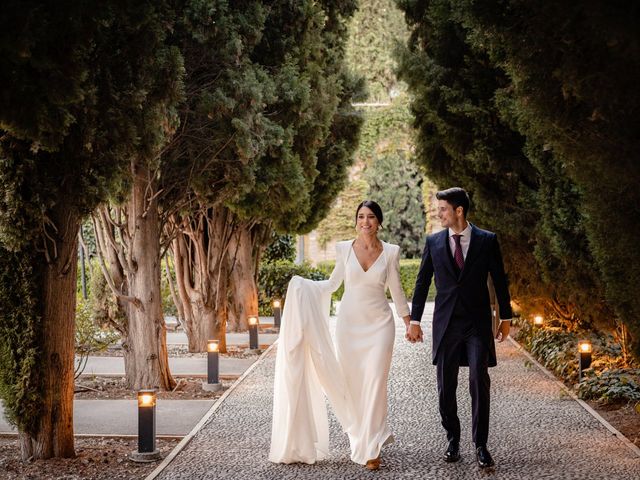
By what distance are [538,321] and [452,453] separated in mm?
7138

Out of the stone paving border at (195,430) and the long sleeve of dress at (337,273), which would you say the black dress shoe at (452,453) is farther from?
the stone paving border at (195,430)

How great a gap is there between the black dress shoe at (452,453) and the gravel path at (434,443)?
6 cm

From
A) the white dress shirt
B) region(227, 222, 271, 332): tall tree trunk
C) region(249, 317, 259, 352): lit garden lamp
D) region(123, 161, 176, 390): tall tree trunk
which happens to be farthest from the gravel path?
region(227, 222, 271, 332): tall tree trunk

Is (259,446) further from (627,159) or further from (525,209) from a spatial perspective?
(525,209)

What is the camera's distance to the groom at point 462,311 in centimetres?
617

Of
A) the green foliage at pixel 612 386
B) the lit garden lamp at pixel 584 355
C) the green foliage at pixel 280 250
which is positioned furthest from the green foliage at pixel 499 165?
the green foliage at pixel 280 250

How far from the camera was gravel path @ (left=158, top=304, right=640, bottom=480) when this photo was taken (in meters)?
6.21

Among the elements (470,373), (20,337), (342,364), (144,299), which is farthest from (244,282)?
(470,373)

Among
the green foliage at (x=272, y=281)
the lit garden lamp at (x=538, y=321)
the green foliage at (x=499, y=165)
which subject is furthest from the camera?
the green foliage at (x=272, y=281)

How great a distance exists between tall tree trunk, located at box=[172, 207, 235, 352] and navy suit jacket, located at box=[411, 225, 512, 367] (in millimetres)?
8069

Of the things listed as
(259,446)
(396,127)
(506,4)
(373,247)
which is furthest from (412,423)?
(396,127)

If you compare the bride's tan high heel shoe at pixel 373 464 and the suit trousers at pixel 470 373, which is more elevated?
the suit trousers at pixel 470 373

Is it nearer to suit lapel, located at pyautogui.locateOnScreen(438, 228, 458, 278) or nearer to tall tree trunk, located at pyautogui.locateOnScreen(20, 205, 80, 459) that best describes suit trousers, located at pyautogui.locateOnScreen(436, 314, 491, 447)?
suit lapel, located at pyautogui.locateOnScreen(438, 228, 458, 278)

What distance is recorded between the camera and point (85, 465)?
22.3ft
